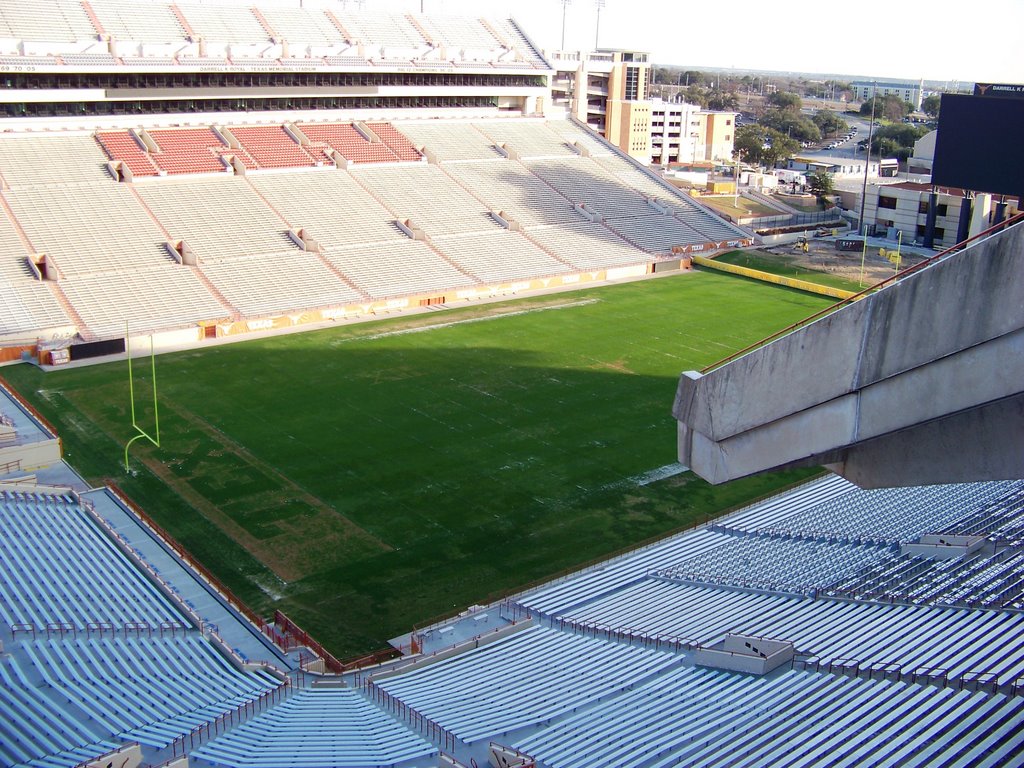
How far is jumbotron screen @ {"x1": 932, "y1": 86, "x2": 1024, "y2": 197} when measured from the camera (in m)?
42.4

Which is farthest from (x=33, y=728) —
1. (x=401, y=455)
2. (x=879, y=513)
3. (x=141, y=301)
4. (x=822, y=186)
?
(x=822, y=186)

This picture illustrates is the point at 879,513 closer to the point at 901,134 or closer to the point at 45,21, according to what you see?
the point at 45,21

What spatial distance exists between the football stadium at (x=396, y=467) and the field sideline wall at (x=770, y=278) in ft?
1.56

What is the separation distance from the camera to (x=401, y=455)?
2566cm

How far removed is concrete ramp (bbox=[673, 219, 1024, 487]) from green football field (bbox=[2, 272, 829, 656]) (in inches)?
367

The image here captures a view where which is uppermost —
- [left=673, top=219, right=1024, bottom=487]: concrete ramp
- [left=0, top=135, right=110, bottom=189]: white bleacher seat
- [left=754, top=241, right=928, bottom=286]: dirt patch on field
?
[left=673, top=219, right=1024, bottom=487]: concrete ramp

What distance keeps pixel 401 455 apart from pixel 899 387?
17.7 metres

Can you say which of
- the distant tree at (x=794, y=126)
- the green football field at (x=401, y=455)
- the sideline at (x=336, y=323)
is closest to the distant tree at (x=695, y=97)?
the distant tree at (x=794, y=126)

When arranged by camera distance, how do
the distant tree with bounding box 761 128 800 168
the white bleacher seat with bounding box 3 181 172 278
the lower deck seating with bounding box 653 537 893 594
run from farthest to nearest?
1. the distant tree with bounding box 761 128 800 168
2. the white bleacher seat with bounding box 3 181 172 278
3. the lower deck seating with bounding box 653 537 893 594

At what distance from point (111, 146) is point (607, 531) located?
31.4 m

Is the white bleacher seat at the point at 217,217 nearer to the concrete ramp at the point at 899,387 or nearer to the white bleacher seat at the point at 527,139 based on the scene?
the white bleacher seat at the point at 527,139

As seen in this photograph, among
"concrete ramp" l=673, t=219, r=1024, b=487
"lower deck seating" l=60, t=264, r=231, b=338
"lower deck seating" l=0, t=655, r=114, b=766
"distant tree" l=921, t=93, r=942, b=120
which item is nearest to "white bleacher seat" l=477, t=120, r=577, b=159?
"lower deck seating" l=60, t=264, r=231, b=338

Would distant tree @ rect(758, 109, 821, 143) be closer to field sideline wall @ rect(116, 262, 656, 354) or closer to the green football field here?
field sideline wall @ rect(116, 262, 656, 354)

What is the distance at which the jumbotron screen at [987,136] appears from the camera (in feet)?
139
